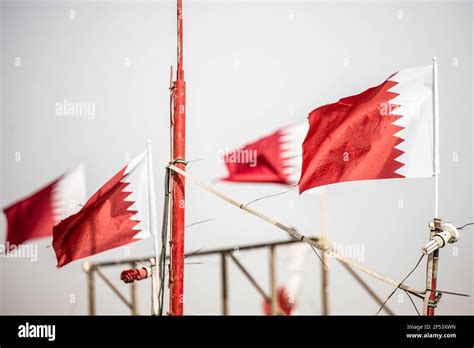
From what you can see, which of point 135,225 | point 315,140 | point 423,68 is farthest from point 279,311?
point 423,68

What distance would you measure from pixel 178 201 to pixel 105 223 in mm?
1728

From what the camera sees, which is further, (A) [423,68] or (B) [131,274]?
(B) [131,274]

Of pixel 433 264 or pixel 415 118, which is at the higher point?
pixel 415 118

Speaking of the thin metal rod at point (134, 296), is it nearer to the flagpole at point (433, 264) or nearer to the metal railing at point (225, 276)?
the metal railing at point (225, 276)

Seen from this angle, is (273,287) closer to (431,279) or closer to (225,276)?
(225,276)

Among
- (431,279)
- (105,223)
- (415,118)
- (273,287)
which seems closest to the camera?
(431,279)

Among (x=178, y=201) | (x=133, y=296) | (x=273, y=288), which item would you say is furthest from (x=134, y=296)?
(x=178, y=201)

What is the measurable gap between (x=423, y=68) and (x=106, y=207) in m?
5.33

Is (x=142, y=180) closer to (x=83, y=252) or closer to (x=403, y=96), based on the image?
(x=83, y=252)

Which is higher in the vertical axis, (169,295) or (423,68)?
(423,68)

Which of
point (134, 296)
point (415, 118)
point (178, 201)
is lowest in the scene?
point (134, 296)

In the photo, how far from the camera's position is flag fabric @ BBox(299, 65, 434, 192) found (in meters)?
6.54

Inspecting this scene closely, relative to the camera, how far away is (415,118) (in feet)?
21.7
